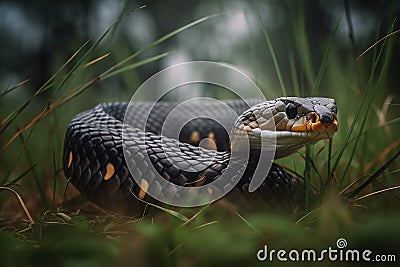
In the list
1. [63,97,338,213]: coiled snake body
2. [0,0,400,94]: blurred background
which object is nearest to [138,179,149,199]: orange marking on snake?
[63,97,338,213]: coiled snake body

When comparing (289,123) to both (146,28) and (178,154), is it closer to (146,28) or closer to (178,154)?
(178,154)

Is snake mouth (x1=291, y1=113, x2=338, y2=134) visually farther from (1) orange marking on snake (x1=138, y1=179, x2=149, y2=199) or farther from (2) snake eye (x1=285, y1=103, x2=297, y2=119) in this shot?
(1) orange marking on snake (x1=138, y1=179, x2=149, y2=199)

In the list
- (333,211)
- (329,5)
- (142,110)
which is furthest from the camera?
(329,5)

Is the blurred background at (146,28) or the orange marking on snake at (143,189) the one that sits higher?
the blurred background at (146,28)

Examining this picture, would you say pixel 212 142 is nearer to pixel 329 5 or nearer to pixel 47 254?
pixel 47 254

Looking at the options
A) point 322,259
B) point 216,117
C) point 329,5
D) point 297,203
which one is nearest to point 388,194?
point 297,203

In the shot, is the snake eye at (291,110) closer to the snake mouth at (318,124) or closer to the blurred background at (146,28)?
the snake mouth at (318,124)

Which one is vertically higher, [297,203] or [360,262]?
[360,262]

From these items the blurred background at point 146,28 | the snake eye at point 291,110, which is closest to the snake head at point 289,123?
the snake eye at point 291,110
